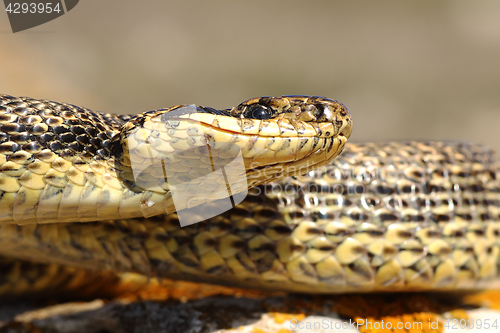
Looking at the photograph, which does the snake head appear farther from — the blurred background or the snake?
the blurred background

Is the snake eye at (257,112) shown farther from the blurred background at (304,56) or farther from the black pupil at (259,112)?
the blurred background at (304,56)

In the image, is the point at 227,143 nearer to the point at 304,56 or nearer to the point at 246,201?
the point at 246,201

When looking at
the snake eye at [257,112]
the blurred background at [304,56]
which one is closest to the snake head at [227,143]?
the snake eye at [257,112]

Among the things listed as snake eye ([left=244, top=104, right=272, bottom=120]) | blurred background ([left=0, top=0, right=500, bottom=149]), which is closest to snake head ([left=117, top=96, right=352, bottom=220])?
snake eye ([left=244, top=104, right=272, bottom=120])

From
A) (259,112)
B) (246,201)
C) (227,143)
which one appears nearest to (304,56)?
(246,201)

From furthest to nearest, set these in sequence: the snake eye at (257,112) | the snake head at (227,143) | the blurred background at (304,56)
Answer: the blurred background at (304,56), the snake eye at (257,112), the snake head at (227,143)

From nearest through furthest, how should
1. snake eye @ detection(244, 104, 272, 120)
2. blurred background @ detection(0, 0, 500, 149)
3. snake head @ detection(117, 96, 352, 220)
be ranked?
snake head @ detection(117, 96, 352, 220)
snake eye @ detection(244, 104, 272, 120)
blurred background @ detection(0, 0, 500, 149)

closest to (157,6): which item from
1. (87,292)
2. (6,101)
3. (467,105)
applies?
(467,105)
